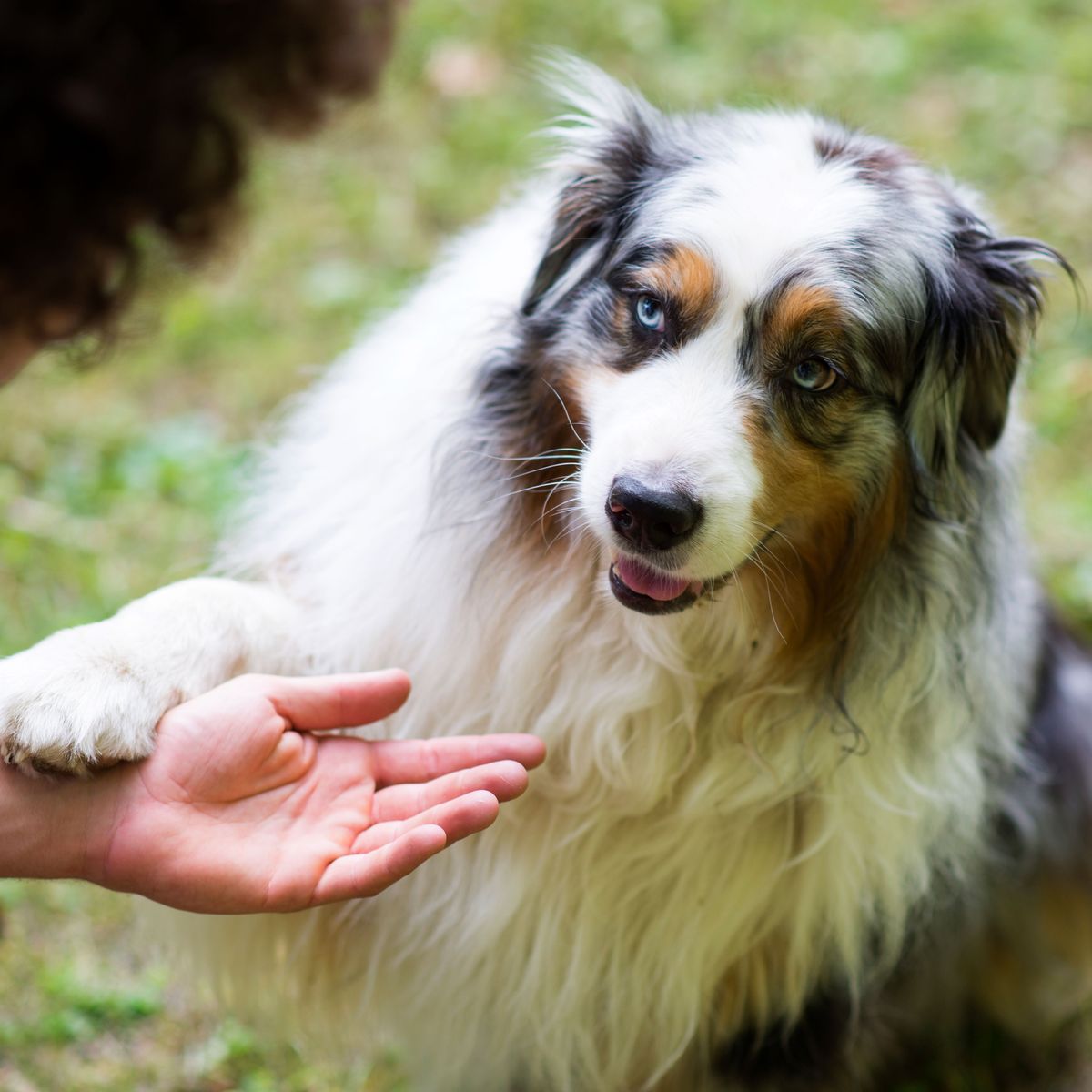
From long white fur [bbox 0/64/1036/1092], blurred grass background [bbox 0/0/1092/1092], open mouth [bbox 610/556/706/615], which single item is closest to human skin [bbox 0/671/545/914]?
long white fur [bbox 0/64/1036/1092]

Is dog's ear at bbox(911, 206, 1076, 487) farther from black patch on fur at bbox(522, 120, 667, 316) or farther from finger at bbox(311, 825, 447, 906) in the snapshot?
finger at bbox(311, 825, 447, 906)

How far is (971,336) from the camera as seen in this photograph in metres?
2.27

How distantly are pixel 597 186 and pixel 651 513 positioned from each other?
705 mm

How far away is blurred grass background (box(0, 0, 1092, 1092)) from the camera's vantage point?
3.00 m

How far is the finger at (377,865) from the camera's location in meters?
2.04

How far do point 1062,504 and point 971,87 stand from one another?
2298 millimetres

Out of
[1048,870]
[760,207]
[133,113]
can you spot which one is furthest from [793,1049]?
[133,113]

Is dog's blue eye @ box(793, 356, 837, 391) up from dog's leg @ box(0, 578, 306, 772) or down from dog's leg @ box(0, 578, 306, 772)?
up

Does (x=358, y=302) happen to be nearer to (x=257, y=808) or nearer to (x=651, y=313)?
(x=651, y=313)

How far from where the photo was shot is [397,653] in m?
2.49

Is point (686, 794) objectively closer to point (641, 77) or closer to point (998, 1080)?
point (998, 1080)

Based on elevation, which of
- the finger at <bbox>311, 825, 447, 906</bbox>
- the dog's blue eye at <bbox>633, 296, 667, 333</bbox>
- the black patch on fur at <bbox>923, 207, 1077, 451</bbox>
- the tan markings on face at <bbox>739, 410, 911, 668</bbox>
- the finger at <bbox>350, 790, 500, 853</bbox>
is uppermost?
the black patch on fur at <bbox>923, 207, 1077, 451</bbox>

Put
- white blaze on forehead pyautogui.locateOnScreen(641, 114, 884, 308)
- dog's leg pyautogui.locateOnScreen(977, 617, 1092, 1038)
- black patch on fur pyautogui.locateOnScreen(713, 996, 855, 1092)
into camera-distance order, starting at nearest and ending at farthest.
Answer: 1. white blaze on forehead pyautogui.locateOnScreen(641, 114, 884, 308)
2. black patch on fur pyautogui.locateOnScreen(713, 996, 855, 1092)
3. dog's leg pyautogui.locateOnScreen(977, 617, 1092, 1038)

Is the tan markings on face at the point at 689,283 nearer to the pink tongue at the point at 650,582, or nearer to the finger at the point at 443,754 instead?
the pink tongue at the point at 650,582
